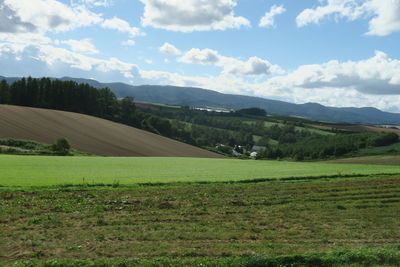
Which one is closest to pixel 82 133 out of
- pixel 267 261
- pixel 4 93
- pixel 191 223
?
pixel 4 93

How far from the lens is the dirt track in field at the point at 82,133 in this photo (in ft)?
216

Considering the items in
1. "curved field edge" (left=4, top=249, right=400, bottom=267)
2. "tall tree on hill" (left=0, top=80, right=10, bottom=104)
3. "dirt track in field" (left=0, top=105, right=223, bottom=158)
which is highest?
"tall tree on hill" (left=0, top=80, right=10, bottom=104)

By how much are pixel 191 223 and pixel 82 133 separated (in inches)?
2520

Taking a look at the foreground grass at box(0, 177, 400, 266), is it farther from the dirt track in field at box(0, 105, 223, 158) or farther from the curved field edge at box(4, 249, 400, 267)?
the dirt track in field at box(0, 105, 223, 158)

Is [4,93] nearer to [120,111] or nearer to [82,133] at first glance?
[120,111]

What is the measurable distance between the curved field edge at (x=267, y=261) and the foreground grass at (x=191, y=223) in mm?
102

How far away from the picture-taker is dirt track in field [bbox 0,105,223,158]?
65.9 m

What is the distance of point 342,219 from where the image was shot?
58.4 feet

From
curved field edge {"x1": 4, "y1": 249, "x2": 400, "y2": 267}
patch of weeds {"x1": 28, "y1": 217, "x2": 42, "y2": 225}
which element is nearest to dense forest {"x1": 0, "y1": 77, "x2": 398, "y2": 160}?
patch of weeds {"x1": 28, "y1": 217, "x2": 42, "y2": 225}

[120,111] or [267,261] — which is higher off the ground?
[120,111]

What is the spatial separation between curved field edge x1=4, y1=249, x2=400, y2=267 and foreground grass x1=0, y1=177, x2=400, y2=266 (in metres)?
0.10

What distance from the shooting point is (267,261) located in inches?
444

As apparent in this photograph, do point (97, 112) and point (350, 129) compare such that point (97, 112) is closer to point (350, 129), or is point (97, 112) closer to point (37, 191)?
point (37, 191)

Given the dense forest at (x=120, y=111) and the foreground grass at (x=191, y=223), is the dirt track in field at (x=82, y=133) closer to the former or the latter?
the dense forest at (x=120, y=111)
